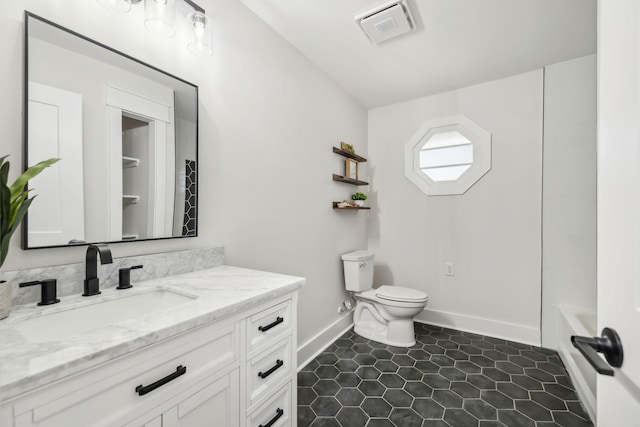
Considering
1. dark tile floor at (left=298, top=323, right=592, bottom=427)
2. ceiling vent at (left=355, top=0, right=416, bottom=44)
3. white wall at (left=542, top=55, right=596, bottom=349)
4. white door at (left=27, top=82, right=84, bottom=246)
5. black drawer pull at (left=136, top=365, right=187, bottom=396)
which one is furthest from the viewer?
white wall at (left=542, top=55, right=596, bottom=349)

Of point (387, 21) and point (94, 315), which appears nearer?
point (94, 315)

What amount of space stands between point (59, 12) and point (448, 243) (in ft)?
10.0

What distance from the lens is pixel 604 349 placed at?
0.55m

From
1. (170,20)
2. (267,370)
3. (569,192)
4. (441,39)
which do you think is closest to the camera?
(267,370)

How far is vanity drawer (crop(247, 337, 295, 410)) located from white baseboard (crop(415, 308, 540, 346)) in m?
2.10

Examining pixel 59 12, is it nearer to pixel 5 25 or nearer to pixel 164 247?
pixel 5 25

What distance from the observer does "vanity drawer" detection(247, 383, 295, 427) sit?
108 cm

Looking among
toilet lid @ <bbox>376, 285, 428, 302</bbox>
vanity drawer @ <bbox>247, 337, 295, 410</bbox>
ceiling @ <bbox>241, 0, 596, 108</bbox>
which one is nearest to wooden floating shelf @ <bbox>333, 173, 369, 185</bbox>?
ceiling @ <bbox>241, 0, 596, 108</bbox>

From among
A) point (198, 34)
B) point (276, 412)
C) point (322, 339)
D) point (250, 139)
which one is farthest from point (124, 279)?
point (322, 339)

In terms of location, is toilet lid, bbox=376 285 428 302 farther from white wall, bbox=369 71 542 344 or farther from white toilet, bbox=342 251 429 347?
white wall, bbox=369 71 542 344

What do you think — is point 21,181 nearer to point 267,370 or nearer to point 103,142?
point 103,142

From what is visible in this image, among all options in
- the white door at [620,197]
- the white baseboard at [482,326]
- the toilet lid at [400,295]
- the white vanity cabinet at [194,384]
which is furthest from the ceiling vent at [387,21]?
the white baseboard at [482,326]

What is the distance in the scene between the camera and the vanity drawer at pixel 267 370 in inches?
41.2

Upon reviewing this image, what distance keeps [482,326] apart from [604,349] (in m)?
2.45
